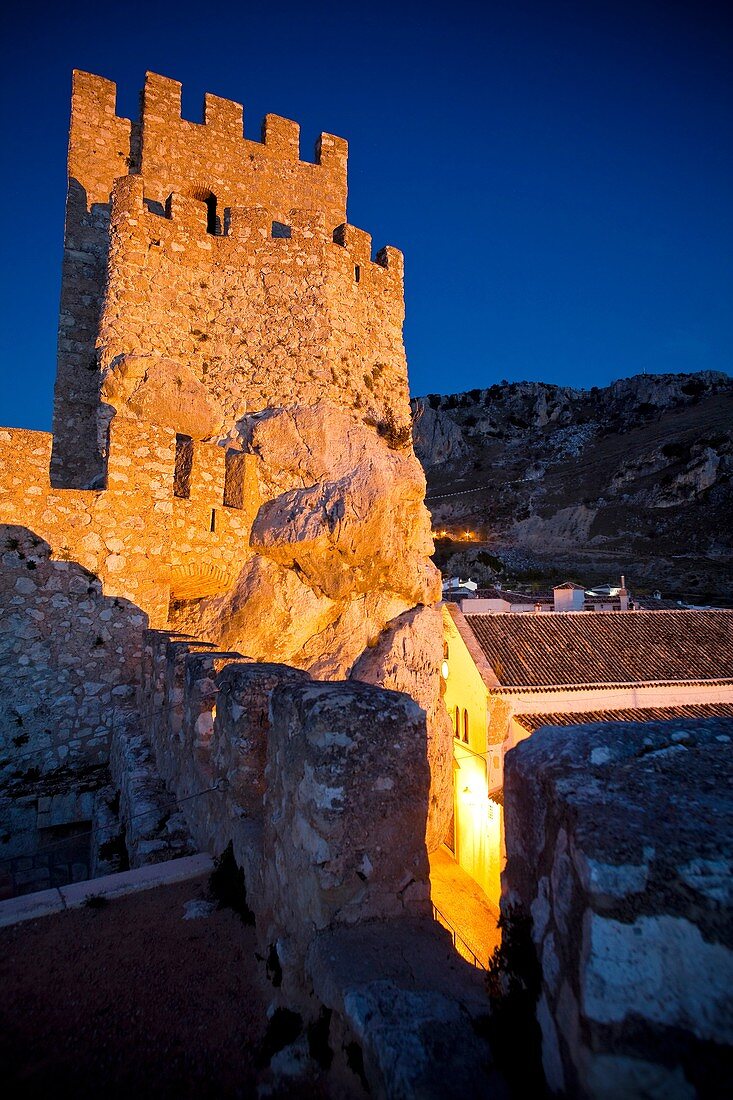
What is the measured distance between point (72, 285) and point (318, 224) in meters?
Result: 5.42

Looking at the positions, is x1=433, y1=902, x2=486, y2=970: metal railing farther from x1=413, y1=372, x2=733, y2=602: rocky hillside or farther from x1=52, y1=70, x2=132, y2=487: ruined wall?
x1=413, y1=372, x2=733, y2=602: rocky hillside

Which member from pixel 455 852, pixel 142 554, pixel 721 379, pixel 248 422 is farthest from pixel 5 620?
pixel 721 379

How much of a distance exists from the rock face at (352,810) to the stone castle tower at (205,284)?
8631mm

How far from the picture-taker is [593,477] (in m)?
63.1

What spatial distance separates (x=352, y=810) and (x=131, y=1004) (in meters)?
1.35

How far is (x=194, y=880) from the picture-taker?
11.6 ft

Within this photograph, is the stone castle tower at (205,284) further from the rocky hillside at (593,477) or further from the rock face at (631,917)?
the rocky hillside at (593,477)

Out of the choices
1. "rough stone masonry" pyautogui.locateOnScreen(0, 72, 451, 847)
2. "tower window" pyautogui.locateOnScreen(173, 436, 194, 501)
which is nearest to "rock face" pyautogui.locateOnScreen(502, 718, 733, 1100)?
"rough stone masonry" pyautogui.locateOnScreen(0, 72, 451, 847)

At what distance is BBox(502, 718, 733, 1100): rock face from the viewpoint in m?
1.08

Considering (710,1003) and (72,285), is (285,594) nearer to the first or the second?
(72,285)

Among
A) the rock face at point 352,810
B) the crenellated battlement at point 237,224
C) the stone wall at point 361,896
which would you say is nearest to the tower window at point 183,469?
the crenellated battlement at point 237,224

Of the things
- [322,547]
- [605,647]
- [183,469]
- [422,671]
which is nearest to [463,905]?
[422,671]

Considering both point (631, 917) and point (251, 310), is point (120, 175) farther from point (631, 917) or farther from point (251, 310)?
point (631, 917)

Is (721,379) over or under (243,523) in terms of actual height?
over
